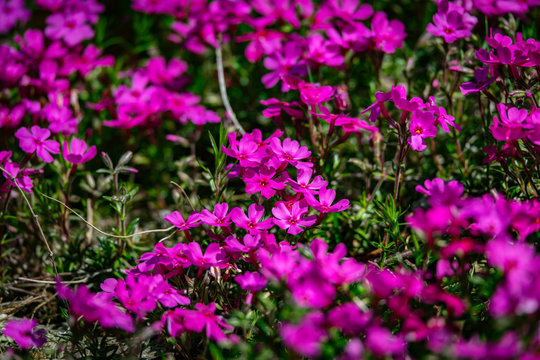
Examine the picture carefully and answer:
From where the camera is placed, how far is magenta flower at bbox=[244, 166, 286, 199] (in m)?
2.08

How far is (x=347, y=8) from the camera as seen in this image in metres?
3.21

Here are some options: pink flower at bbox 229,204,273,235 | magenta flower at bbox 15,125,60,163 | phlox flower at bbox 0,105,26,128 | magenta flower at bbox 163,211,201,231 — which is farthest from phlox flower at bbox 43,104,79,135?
pink flower at bbox 229,204,273,235

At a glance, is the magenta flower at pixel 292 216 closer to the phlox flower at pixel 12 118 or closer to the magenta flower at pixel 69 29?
the phlox flower at pixel 12 118

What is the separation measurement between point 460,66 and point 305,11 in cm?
128

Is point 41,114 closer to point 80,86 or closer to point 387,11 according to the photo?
point 80,86

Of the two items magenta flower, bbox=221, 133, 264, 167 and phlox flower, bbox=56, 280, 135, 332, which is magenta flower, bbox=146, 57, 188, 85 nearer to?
magenta flower, bbox=221, 133, 264, 167

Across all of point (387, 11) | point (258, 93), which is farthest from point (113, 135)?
point (387, 11)

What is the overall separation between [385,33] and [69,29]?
2084 millimetres

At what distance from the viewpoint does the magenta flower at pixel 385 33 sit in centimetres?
282

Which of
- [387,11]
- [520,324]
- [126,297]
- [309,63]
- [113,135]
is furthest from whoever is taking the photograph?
[387,11]

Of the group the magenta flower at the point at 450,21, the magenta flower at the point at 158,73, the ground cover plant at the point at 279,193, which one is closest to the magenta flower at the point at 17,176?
the ground cover plant at the point at 279,193

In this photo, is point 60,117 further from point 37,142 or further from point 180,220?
point 180,220

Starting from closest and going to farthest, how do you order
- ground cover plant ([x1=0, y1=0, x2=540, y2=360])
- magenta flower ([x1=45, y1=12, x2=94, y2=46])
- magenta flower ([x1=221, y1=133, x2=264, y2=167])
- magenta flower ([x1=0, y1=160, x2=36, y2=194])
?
ground cover plant ([x1=0, y1=0, x2=540, y2=360])
magenta flower ([x1=221, y1=133, x2=264, y2=167])
magenta flower ([x1=0, y1=160, x2=36, y2=194])
magenta flower ([x1=45, y1=12, x2=94, y2=46])

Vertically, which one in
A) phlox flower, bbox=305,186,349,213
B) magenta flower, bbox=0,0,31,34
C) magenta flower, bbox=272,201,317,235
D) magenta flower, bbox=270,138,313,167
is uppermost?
magenta flower, bbox=0,0,31,34
